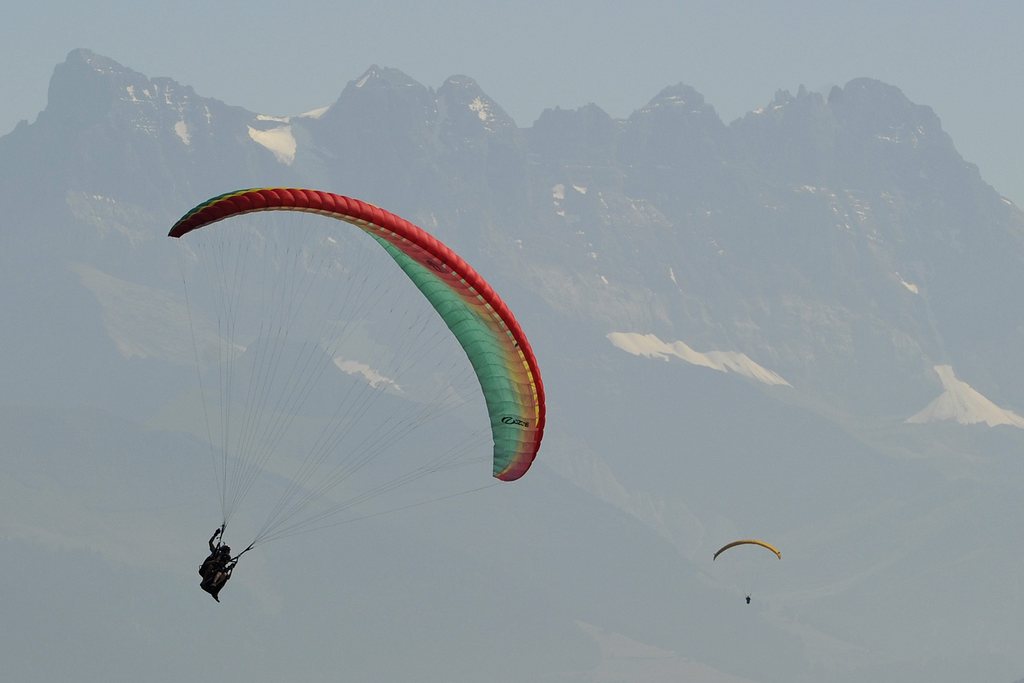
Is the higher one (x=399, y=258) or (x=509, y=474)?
(x=399, y=258)

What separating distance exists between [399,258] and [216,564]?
12.9 m

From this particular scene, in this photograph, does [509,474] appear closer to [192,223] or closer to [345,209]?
[345,209]

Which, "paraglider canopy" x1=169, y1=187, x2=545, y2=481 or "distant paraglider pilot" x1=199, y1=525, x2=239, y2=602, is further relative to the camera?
"paraglider canopy" x1=169, y1=187, x2=545, y2=481

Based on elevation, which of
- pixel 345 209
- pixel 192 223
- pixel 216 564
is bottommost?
pixel 216 564

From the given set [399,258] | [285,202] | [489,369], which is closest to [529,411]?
[489,369]

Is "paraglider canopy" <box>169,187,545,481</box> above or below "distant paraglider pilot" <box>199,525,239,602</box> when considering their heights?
above

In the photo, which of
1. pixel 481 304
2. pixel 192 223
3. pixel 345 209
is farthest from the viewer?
pixel 481 304

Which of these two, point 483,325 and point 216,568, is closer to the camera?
point 216,568

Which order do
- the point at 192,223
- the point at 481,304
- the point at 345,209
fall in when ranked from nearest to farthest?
the point at 192,223, the point at 345,209, the point at 481,304

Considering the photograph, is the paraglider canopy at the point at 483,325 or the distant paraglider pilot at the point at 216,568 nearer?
the distant paraglider pilot at the point at 216,568

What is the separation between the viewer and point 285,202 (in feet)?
173

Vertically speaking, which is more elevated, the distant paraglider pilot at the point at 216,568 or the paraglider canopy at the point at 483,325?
the paraglider canopy at the point at 483,325

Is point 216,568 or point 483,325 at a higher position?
point 483,325

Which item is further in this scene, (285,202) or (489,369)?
(489,369)
